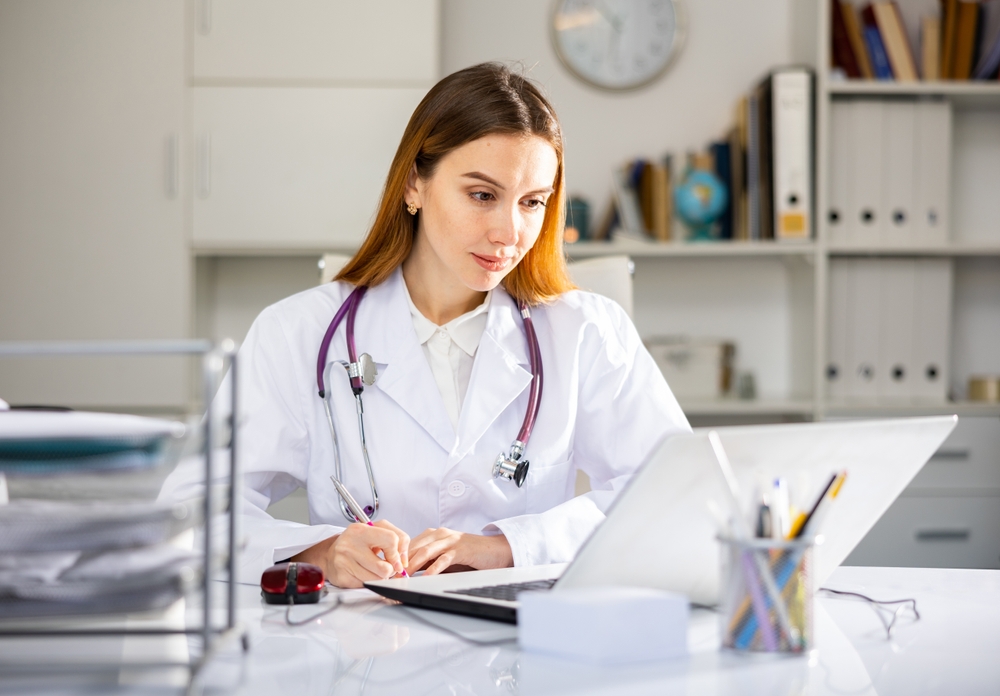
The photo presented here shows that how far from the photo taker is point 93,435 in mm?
615

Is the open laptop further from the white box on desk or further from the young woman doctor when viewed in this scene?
the white box on desk

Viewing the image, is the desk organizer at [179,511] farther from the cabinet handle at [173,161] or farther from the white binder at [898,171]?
the white binder at [898,171]

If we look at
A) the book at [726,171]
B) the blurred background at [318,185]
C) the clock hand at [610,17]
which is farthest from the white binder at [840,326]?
the clock hand at [610,17]

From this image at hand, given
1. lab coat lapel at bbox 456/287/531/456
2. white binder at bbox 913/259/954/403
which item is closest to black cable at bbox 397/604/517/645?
lab coat lapel at bbox 456/287/531/456

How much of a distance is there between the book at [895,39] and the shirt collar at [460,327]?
1.75 m

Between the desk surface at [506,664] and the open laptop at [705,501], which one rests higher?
the open laptop at [705,501]

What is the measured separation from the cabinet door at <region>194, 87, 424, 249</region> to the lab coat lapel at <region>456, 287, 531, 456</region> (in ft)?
4.14

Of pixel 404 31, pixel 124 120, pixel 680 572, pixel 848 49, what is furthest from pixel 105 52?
pixel 680 572

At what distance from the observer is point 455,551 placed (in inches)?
46.9

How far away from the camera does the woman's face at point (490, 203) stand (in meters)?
1.45

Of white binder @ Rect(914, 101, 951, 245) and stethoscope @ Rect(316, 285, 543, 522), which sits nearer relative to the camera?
stethoscope @ Rect(316, 285, 543, 522)

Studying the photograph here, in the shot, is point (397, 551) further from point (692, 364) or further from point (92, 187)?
point (92, 187)

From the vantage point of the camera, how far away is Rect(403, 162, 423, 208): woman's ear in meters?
1.56

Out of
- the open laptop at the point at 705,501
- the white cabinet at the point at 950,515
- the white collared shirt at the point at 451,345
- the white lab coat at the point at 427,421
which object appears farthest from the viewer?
the white cabinet at the point at 950,515
